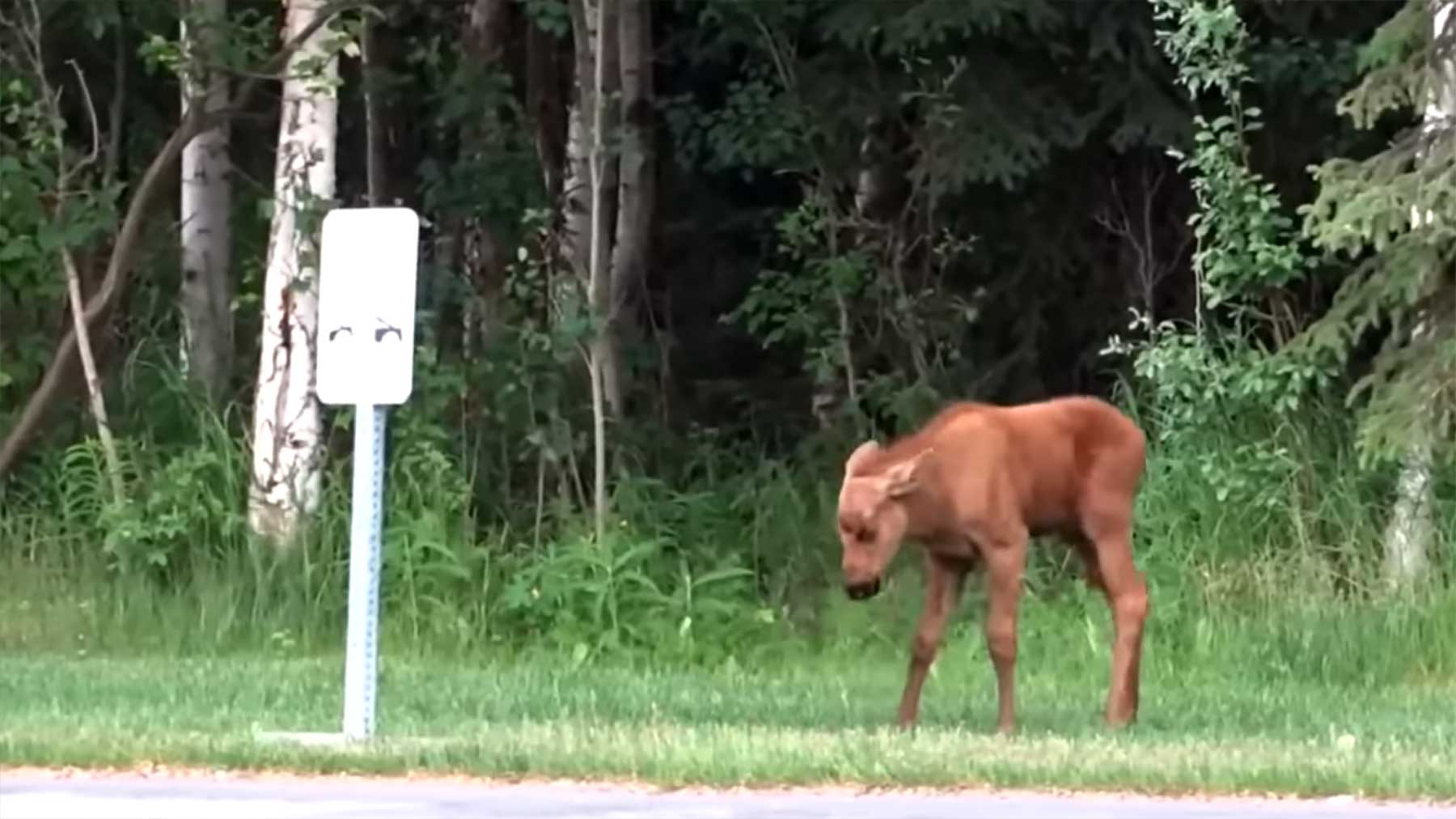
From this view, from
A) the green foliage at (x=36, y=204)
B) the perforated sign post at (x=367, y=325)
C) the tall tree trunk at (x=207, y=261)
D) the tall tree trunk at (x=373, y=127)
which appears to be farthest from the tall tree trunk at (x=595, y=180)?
the perforated sign post at (x=367, y=325)

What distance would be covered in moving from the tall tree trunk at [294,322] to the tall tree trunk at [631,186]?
2.91 m

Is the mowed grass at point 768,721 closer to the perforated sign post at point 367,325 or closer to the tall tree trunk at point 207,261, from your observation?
the perforated sign post at point 367,325

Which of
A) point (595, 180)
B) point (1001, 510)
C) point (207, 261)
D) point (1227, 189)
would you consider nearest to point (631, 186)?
point (595, 180)

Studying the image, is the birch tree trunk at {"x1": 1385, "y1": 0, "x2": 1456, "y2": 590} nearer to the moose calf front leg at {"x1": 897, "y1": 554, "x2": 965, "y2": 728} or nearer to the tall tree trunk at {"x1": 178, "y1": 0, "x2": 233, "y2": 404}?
the moose calf front leg at {"x1": 897, "y1": 554, "x2": 965, "y2": 728}

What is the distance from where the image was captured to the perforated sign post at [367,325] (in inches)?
481

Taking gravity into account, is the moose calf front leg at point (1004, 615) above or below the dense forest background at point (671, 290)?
below

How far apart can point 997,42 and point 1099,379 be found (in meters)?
3.72

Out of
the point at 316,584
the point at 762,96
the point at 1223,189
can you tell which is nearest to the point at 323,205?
the point at 316,584

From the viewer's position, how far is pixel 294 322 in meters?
21.0

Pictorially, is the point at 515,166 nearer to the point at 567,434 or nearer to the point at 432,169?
the point at 432,169

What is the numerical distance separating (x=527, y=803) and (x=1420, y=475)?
9.49 m

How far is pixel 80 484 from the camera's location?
70.5 feet

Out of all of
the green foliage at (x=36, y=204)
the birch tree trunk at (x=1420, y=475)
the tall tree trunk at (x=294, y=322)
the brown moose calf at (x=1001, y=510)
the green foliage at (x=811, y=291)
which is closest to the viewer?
the brown moose calf at (x=1001, y=510)

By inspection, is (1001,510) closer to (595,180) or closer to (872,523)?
(872,523)
